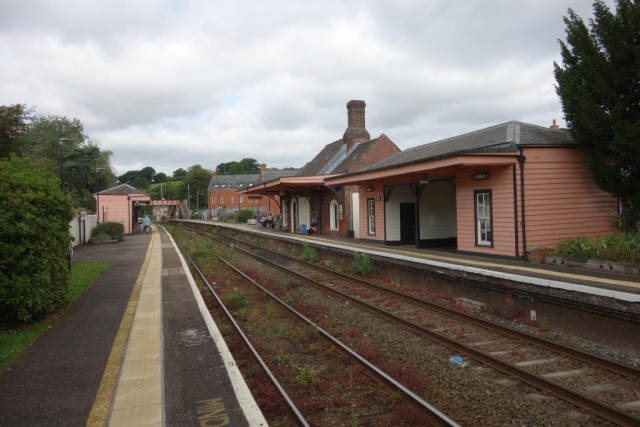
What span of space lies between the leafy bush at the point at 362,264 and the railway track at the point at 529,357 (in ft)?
12.1

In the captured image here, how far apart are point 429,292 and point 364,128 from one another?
79.2 feet

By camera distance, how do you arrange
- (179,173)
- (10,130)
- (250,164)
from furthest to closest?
(179,173) → (250,164) → (10,130)

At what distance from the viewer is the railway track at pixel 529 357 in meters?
4.79

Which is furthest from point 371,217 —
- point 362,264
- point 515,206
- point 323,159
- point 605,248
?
point 323,159

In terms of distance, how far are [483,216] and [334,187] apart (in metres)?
12.5

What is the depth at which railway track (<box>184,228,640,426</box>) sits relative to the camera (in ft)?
15.7

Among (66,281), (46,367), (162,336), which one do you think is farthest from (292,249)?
(46,367)

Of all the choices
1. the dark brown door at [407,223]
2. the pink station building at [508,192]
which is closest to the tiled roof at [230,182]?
the dark brown door at [407,223]

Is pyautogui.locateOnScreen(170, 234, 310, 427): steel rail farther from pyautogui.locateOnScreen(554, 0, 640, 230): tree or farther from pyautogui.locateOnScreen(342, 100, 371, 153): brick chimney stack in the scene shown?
pyautogui.locateOnScreen(342, 100, 371, 153): brick chimney stack

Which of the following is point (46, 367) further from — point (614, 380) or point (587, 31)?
point (587, 31)

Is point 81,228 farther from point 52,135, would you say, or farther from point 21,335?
point 52,135

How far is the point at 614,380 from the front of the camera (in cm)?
539

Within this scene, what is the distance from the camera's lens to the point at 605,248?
34.4ft

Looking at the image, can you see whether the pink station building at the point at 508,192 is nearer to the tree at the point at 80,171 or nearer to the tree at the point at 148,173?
the tree at the point at 80,171
